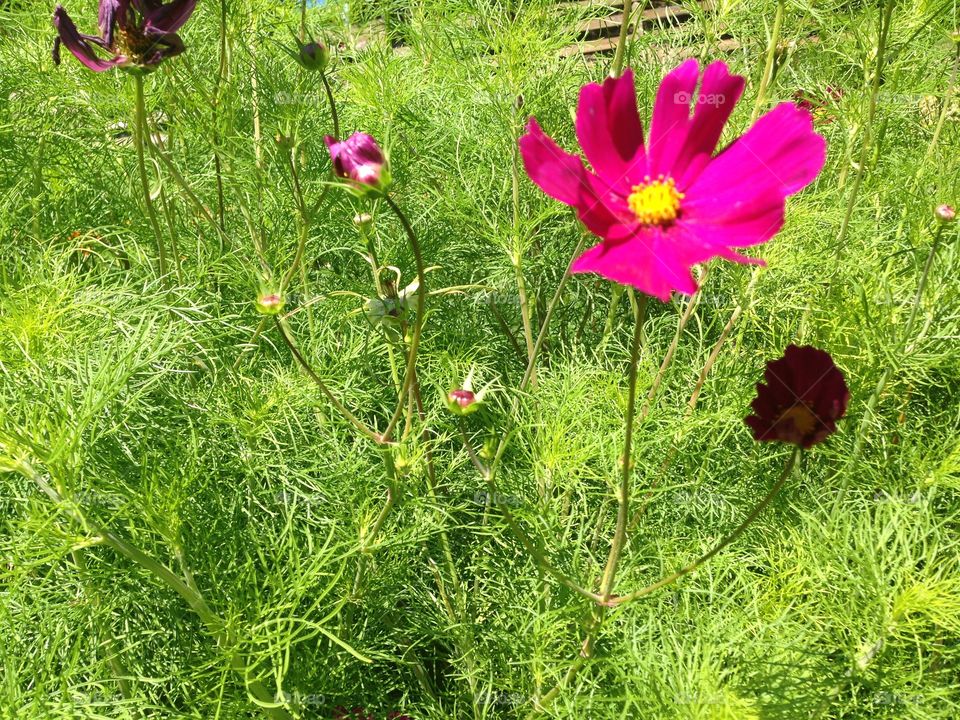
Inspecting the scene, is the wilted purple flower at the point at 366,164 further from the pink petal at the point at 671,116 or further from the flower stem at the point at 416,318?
the pink petal at the point at 671,116

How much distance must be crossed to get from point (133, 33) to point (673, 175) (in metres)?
0.51

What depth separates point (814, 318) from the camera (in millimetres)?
1071

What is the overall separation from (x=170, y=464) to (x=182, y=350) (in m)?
0.17

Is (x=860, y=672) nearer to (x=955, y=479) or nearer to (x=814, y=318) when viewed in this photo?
(x=955, y=479)

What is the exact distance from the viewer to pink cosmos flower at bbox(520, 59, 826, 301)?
51 centimetres

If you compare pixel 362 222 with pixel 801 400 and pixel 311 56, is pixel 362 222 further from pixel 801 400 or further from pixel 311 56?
pixel 801 400

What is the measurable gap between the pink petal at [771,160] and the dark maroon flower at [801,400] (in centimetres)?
14

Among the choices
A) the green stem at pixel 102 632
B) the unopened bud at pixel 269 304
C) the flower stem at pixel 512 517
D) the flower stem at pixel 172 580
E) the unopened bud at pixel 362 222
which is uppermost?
the unopened bud at pixel 362 222

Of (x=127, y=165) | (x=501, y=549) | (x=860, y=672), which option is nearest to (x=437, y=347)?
(x=501, y=549)

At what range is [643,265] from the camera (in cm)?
50

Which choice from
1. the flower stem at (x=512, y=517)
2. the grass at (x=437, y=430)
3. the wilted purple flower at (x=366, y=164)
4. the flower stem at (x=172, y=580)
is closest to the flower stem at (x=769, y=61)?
the grass at (x=437, y=430)

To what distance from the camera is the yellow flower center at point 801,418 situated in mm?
627

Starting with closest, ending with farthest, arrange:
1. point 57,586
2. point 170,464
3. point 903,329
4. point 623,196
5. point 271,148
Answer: point 623,196 < point 170,464 < point 57,586 < point 903,329 < point 271,148

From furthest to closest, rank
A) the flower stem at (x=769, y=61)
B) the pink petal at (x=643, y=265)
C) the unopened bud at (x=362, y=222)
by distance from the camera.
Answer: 1. the flower stem at (x=769, y=61)
2. the unopened bud at (x=362, y=222)
3. the pink petal at (x=643, y=265)
